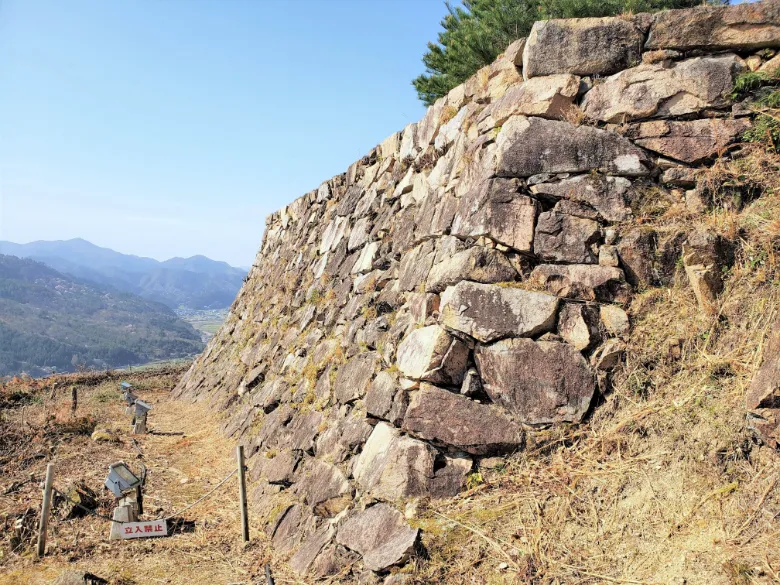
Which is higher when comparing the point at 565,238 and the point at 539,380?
the point at 565,238

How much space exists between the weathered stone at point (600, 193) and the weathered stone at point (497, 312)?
46.8 inches

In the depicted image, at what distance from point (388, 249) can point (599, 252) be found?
389 centimetres

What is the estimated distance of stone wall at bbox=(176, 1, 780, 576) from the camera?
4.87 m

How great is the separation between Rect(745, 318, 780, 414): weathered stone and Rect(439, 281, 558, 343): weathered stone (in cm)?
175

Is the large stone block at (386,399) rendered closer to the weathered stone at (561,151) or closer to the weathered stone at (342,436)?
the weathered stone at (342,436)

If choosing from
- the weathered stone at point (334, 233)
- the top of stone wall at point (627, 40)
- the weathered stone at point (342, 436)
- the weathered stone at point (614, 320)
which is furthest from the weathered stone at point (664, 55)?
the weathered stone at point (334, 233)

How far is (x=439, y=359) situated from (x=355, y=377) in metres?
1.97

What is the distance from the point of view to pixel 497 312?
522 cm

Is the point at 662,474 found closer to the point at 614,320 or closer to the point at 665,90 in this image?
the point at 614,320

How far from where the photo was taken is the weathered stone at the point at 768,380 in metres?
3.50

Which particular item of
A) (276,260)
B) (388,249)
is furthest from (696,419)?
(276,260)

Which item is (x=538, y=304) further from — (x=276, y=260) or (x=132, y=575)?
(x=276, y=260)

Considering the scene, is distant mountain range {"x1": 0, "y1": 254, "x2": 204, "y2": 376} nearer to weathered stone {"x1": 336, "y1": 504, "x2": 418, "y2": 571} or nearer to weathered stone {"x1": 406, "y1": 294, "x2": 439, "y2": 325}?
weathered stone {"x1": 406, "y1": 294, "x2": 439, "y2": 325}

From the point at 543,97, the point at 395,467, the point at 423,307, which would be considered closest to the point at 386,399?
the point at 395,467
